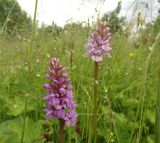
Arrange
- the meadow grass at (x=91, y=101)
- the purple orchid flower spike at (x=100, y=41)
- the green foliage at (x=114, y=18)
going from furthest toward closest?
1. the green foliage at (x=114, y=18)
2. the meadow grass at (x=91, y=101)
3. the purple orchid flower spike at (x=100, y=41)

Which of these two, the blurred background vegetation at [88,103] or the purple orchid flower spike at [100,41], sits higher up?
the purple orchid flower spike at [100,41]

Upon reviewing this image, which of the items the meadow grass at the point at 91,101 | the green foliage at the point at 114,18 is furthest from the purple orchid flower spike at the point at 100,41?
the green foliage at the point at 114,18

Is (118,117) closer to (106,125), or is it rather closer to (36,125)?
(106,125)

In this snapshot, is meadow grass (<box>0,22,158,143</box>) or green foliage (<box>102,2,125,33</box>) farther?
green foliage (<box>102,2,125,33</box>)

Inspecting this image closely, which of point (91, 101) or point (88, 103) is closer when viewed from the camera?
point (88, 103)

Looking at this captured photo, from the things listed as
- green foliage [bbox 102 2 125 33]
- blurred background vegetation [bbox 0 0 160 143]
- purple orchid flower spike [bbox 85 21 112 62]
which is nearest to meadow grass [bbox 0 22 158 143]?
blurred background vegetation [bbox 0 0 160 143]

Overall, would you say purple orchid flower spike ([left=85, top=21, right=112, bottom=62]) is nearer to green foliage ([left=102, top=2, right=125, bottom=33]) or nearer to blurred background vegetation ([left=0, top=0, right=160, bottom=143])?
blurred background vegetation ([left=0, top=0, right=160, bottom=143])

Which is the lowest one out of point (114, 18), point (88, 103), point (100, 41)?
point (88, 103)

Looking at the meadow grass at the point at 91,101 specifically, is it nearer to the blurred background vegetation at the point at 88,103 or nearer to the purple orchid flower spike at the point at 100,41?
the blurred background vegetation at the point at 88,103

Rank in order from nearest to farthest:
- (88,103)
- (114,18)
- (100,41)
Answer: (100,41) < (88,103) < (114,18)

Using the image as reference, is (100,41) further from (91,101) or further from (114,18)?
(114,18)

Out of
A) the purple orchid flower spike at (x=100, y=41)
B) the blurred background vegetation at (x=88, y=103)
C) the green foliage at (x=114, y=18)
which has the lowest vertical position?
the blurred background vegetation at (x=88, y=103)

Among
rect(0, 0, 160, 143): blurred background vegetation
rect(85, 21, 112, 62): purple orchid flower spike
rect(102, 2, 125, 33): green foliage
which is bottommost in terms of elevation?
rect(0, 0, 160, 143): blurred background vegetation

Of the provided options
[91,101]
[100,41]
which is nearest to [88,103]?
[91,101]
